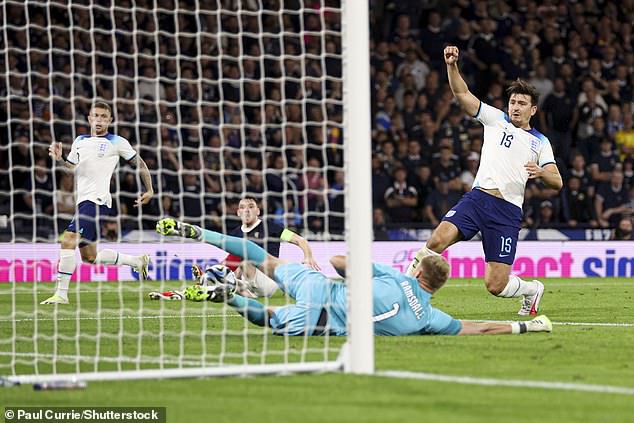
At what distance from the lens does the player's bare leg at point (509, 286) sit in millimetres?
11484

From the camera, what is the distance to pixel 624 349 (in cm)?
889

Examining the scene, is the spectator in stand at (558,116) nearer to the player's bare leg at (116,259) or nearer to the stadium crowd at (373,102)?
the stadium crowd at (373,102)

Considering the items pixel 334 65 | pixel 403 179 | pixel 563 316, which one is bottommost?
pixel 563 316

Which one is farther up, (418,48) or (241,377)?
(418,48)

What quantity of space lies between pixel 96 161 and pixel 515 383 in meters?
7.79

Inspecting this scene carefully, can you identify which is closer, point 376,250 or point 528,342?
point 528,342

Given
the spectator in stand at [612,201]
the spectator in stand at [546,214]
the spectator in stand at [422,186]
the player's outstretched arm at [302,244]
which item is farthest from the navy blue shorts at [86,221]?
the spectator in stand at [612,201]

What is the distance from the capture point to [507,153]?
11445 mm

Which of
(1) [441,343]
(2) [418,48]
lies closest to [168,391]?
(1) [441,343]

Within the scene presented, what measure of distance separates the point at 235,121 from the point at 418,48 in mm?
6570

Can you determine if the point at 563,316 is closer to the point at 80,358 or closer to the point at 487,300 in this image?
the point at 487,300

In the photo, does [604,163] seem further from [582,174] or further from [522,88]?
[522,88]

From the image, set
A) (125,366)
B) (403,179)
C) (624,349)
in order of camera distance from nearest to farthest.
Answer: (125,366), (624,349), (403,179)

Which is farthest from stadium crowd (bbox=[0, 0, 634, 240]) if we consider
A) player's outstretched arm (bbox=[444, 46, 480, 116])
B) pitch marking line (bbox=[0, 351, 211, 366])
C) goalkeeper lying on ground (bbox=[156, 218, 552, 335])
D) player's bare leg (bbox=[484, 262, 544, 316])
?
pitch marking line (bbox=[0, 351, 211, 366])
